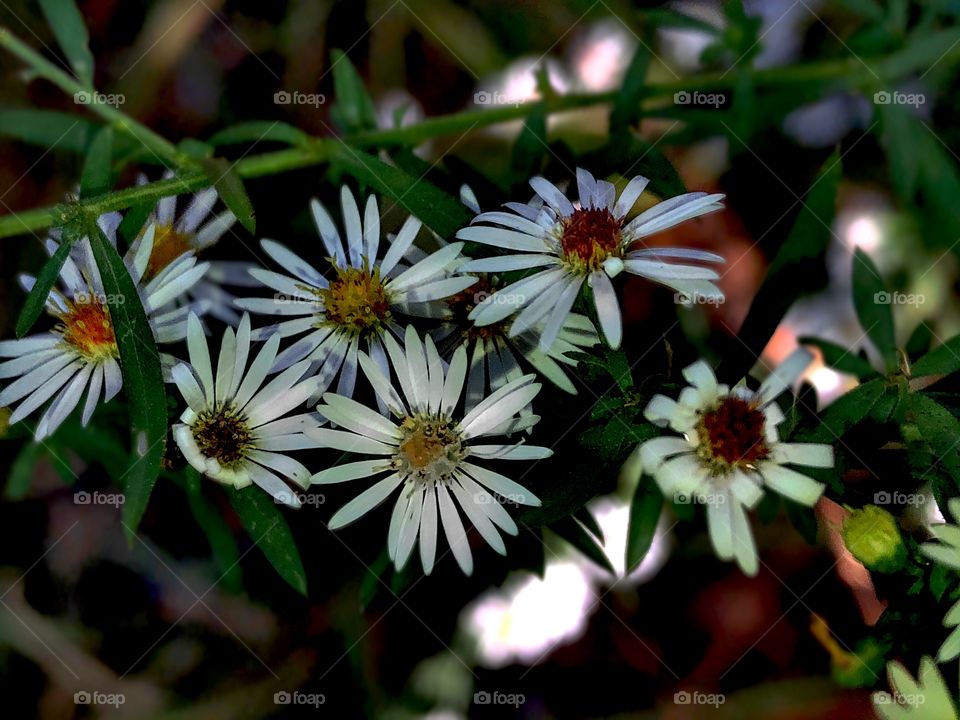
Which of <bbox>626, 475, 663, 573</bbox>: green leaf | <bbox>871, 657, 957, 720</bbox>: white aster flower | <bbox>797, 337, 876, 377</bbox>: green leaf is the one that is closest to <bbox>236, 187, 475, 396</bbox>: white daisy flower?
<bbox>626, 475, 663, 573</bbox>: green leaf

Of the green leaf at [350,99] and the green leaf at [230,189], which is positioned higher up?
the green leaf at [350,99]

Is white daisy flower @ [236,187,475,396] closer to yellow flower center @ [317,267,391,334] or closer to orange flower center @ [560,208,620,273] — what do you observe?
yellow flower center @ [317,267,391,334]

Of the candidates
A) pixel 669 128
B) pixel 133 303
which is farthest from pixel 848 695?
pixel 133 303

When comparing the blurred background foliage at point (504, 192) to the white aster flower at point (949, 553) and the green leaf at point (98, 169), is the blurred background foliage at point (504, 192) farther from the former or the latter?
the white aster flower at point (949, 553)

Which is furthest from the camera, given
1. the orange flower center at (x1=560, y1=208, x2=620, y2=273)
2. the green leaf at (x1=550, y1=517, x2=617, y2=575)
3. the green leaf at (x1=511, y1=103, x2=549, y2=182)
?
the green leaf at (x1=511, y1=103, x2=549, y2=182)

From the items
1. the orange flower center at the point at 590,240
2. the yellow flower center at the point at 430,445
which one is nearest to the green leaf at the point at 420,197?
the orange flower center at the point at 590,240
